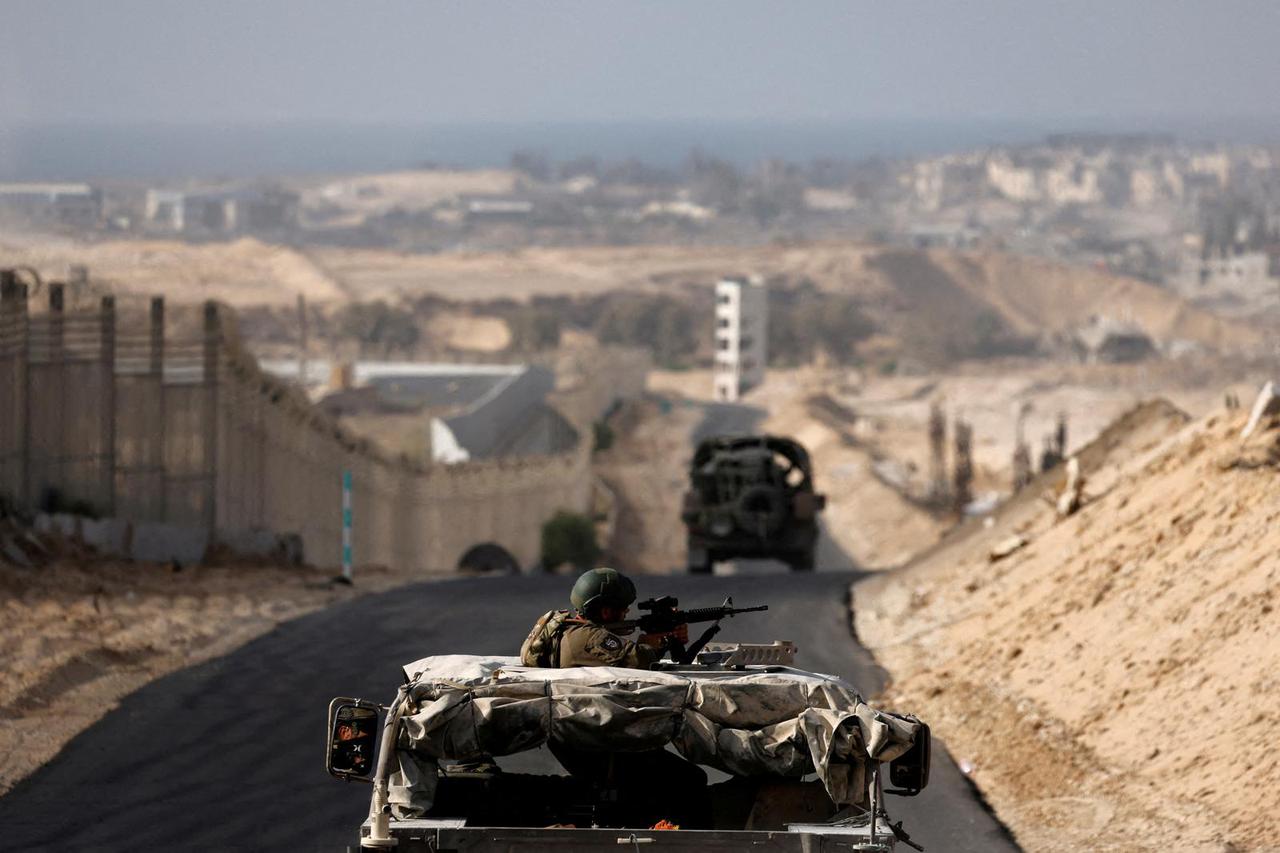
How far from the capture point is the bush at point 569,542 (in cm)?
5900

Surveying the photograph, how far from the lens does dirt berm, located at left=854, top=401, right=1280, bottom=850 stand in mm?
13961

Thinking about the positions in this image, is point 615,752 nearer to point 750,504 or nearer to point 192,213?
point 750,504

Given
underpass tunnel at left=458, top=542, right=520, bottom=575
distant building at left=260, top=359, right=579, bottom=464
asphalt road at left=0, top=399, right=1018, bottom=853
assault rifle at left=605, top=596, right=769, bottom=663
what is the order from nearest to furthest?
assault rifle at left=605, top=596, right=769, bottom=663 → asphalt road at left=0, top=399, right=1018, bottom=853 → underpass tunnel at left=458, top=542, right=520, bottom=575 → distant building at left=260, top=359, right=579, bottom=464

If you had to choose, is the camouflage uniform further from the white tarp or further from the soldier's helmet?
the white tarp

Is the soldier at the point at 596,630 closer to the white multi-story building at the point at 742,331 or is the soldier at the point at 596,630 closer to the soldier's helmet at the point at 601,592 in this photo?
the soldier's helmet at the point at 601,592

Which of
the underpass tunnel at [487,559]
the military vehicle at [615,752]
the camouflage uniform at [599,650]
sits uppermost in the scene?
the camouflage uniform at [599,650]

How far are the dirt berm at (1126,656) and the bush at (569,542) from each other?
31351 mm

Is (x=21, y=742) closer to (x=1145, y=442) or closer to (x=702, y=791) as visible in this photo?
(x=702, y=791)

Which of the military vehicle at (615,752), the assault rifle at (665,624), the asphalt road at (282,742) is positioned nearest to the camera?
the military vehicle at (615,752)

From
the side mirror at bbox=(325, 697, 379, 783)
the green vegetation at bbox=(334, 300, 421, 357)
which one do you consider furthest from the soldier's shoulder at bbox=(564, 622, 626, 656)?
the green vegetation at bbox=(334, 300, 421, 357)

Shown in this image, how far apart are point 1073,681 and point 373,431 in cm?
5828

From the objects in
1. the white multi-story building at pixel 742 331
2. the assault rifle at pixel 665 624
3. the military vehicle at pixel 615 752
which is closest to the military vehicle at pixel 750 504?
the assault rifle at pixel 665 624

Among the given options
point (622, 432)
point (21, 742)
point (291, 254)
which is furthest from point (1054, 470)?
point (291, 254)

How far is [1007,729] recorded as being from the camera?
17.2 m
